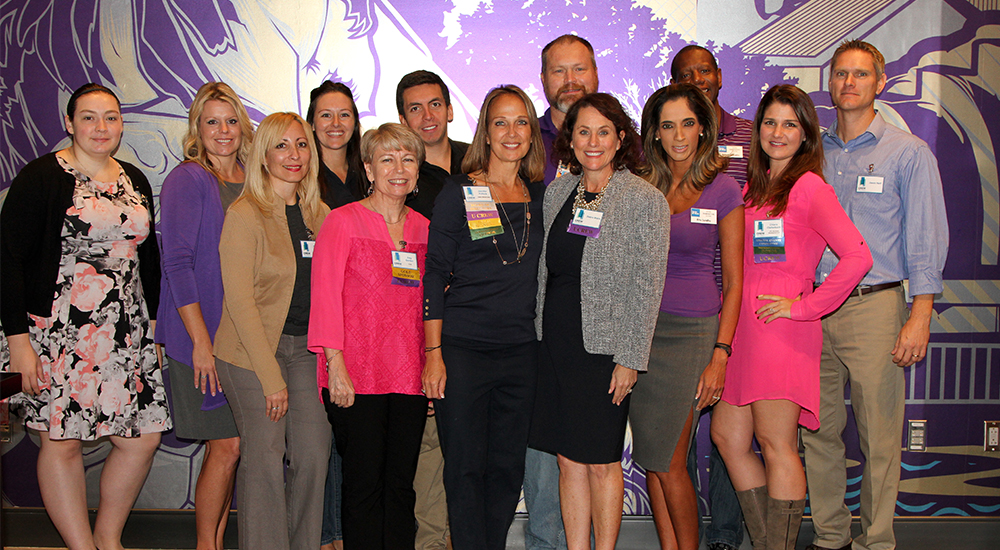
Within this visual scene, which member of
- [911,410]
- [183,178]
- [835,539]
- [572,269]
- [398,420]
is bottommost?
[835,539]

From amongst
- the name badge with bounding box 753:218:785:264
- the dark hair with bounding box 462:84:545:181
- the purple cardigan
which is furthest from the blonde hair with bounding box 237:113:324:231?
the name badge with bounding box 753:218:785:264

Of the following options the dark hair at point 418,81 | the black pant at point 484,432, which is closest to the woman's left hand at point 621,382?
the black pant at point 484,432

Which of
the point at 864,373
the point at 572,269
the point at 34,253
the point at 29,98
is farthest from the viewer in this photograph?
the point at 29,98

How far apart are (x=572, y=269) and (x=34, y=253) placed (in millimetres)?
2302

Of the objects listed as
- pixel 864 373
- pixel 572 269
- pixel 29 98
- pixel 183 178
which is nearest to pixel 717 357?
pixel 572 269

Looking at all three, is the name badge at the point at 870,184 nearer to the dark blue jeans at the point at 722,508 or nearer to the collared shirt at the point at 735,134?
the collared shirt at the point at 735,134

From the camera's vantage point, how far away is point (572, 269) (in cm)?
261

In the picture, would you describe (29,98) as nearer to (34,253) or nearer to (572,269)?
(34,253)

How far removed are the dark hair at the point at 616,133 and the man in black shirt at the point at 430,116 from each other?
72 cm

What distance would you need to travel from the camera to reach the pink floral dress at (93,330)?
9.61 feet

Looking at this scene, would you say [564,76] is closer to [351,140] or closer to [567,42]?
[567,42]

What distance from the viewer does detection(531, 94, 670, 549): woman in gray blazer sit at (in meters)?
2.53

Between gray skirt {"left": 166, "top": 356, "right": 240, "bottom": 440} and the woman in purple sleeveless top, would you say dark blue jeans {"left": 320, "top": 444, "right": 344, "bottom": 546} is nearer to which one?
gray skirt {"left": 166, "top": 356, "right": 240, "bottom": 440}

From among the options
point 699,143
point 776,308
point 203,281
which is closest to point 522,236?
point 699,143
